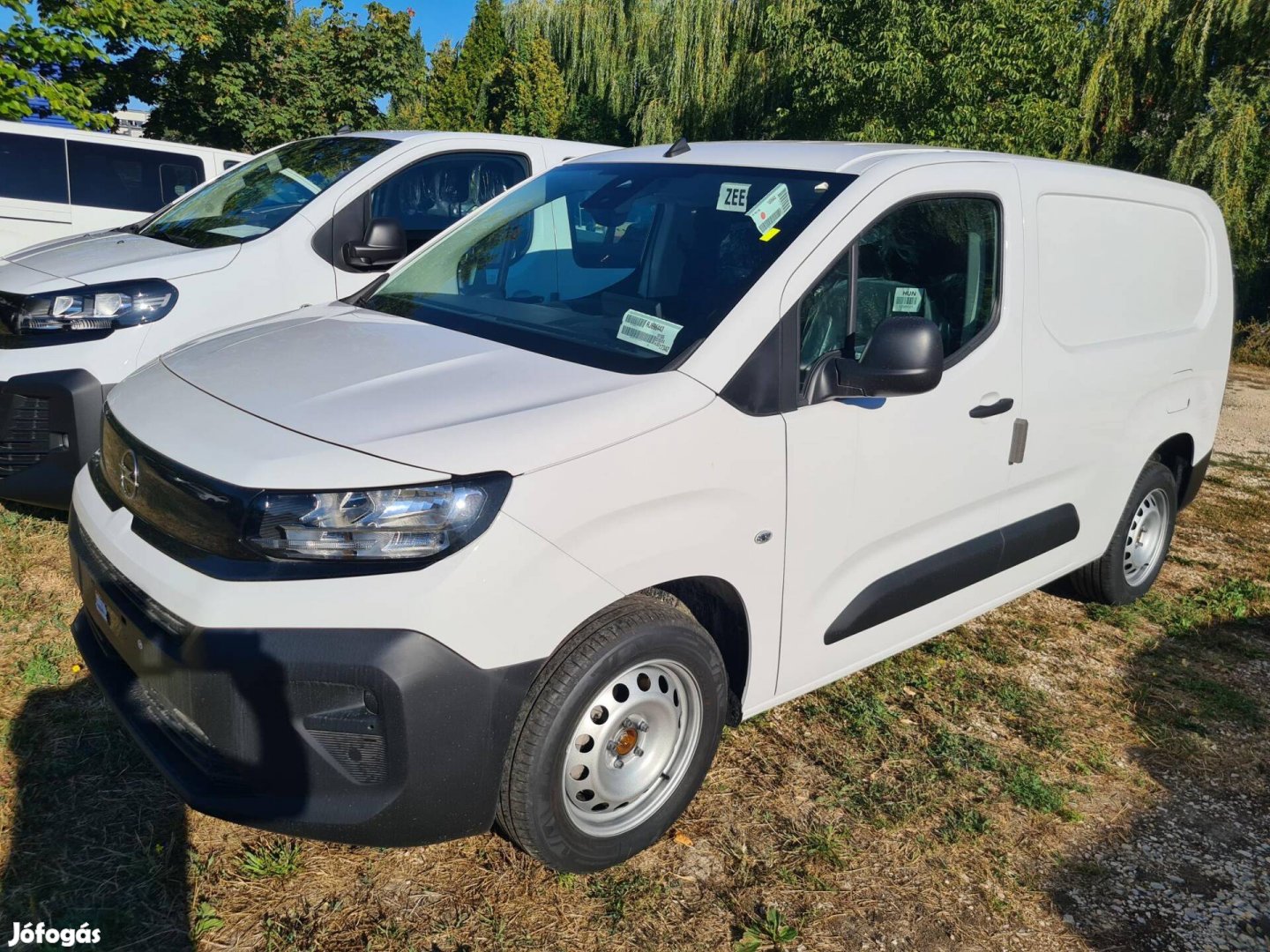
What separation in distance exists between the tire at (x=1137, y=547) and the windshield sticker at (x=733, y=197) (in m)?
2.36

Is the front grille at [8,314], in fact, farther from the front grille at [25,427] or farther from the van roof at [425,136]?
the van roof at [425,136]

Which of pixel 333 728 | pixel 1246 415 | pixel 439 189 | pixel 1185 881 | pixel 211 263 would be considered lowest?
pixel 1185 881

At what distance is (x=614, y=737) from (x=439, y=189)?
13.6ft

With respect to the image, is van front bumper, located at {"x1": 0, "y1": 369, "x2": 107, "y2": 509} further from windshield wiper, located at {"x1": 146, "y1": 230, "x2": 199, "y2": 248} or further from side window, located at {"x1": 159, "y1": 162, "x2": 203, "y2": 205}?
side window, located at {"x1": 159, "y1": 162, "x2": 203, "y2": 205}

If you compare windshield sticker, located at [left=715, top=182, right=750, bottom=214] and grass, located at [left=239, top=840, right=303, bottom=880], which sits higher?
windshield sticker, located at [left=715, top=182, right=750, bottom=214]

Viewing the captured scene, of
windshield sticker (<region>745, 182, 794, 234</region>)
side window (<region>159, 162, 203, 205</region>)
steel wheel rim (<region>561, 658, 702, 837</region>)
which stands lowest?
steel wheel rim (<region>561, 658, 702, 837</region>)

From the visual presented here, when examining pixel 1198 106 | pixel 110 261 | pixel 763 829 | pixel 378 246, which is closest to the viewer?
pixel 763 829

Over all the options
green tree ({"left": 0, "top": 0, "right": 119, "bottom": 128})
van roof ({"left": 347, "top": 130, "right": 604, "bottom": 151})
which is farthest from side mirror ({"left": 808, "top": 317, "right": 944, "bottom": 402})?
green tree ({"left": 0, "top": 0, "right": 119, "bottom": 128})

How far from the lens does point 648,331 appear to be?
2807 millimetres

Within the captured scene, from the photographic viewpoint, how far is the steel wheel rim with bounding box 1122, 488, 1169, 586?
4.59 meters

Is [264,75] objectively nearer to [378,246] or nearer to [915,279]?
[378,246]

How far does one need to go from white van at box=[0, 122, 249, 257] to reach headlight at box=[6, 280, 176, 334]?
4732 millimetres

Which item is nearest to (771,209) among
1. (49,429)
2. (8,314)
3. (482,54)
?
(49,429)

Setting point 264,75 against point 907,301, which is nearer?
point 907,301
